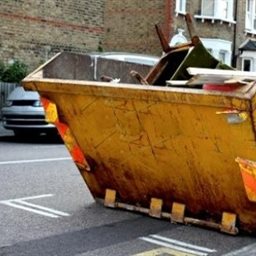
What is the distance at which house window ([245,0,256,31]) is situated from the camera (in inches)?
1182

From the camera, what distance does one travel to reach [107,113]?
601cm

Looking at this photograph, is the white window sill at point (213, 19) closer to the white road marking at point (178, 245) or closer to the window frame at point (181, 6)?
the window frame at point (181, 6)

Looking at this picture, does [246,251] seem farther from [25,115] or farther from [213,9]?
[213,9]

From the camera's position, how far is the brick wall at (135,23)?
2571 cm

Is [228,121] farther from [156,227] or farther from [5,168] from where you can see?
[5,168]

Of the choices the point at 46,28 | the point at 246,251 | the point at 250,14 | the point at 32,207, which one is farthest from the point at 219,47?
the point at 246,251

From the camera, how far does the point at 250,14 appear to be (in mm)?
30344

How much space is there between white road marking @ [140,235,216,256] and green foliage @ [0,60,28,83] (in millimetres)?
13262

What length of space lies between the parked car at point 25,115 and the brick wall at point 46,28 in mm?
4339

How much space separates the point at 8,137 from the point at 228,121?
10.9m

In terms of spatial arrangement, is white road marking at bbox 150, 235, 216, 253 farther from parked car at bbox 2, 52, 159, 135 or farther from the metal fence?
the metal fence

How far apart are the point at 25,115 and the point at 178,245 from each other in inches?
380

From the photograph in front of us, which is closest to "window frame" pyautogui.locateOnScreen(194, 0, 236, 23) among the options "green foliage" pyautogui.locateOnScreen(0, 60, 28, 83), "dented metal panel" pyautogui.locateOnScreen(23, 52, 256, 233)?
"green foliage" pyautogui.locateOnScreen(0, 60, 28, 83)

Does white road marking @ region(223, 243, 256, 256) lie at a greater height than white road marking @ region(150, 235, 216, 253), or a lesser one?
greater
